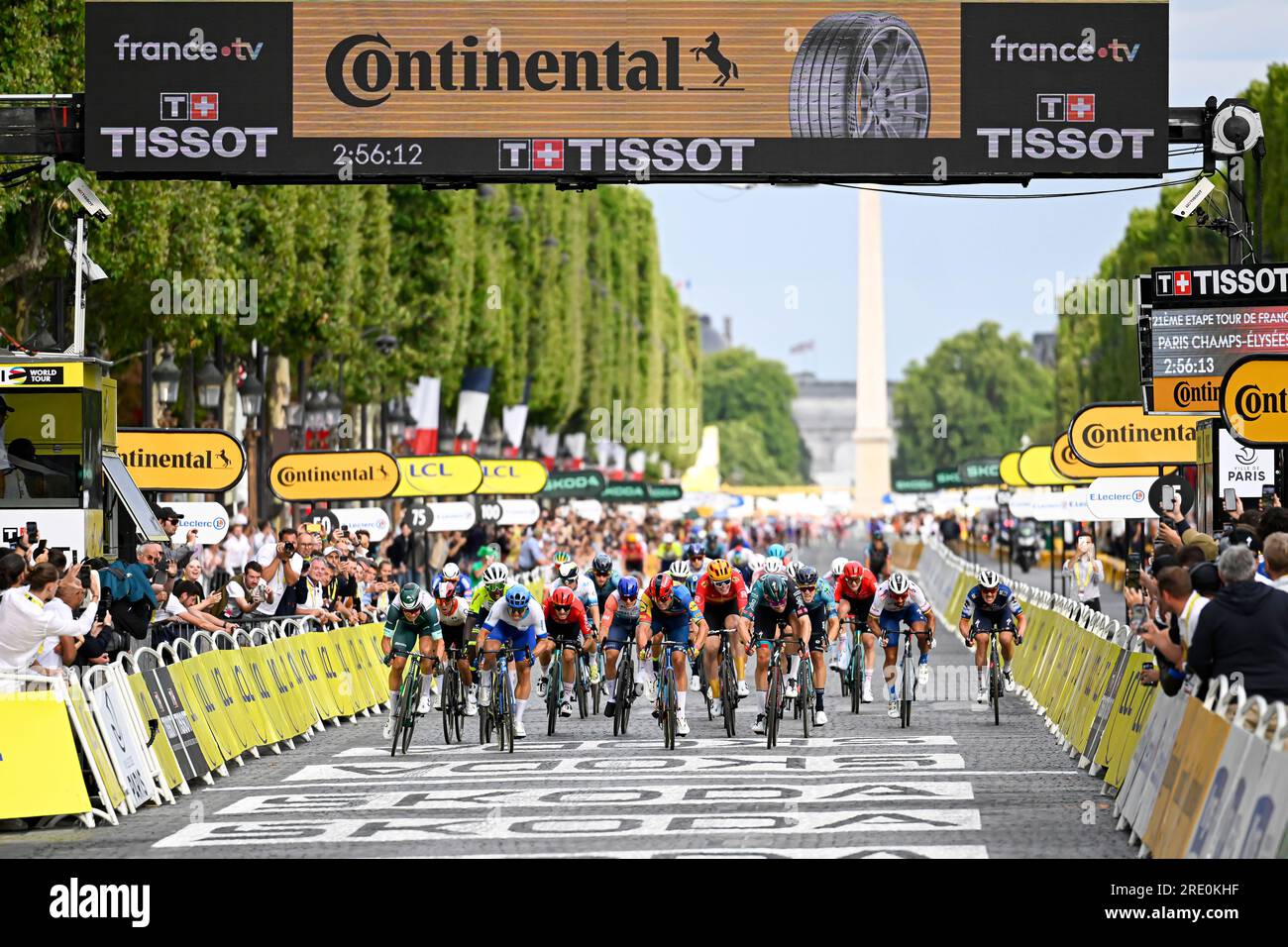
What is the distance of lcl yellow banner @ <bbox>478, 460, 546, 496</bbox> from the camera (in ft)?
133

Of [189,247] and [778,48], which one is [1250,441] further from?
[189,247]

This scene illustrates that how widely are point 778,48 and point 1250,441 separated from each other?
16.1 ft

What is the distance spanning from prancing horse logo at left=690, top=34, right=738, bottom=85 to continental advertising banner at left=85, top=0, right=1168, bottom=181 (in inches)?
0.6

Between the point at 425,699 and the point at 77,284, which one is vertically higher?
the point at 77,284

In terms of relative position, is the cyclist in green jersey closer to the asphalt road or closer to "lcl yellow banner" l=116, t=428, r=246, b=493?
the asphalt road

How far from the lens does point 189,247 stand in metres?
32.1

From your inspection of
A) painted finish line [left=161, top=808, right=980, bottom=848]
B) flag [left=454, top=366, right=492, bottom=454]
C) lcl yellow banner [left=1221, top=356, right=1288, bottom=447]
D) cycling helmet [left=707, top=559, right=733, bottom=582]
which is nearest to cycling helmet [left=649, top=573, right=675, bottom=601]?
cycling helmet [left=707, top=559, right=733, bottom=582]

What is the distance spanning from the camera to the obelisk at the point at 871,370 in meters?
99.2

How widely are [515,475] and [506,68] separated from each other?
21.6 m

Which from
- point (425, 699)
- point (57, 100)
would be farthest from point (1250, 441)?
point (57, 100)

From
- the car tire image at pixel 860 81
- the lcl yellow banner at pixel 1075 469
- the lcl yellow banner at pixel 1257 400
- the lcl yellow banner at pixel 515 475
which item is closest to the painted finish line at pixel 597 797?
the lcl yellow banner at pixel 1257 400

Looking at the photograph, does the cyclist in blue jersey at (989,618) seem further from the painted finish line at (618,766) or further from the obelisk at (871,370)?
the obelisk at (871,370)

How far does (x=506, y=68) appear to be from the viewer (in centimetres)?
1938

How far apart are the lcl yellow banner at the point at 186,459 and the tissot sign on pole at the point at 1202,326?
9.33 meters
